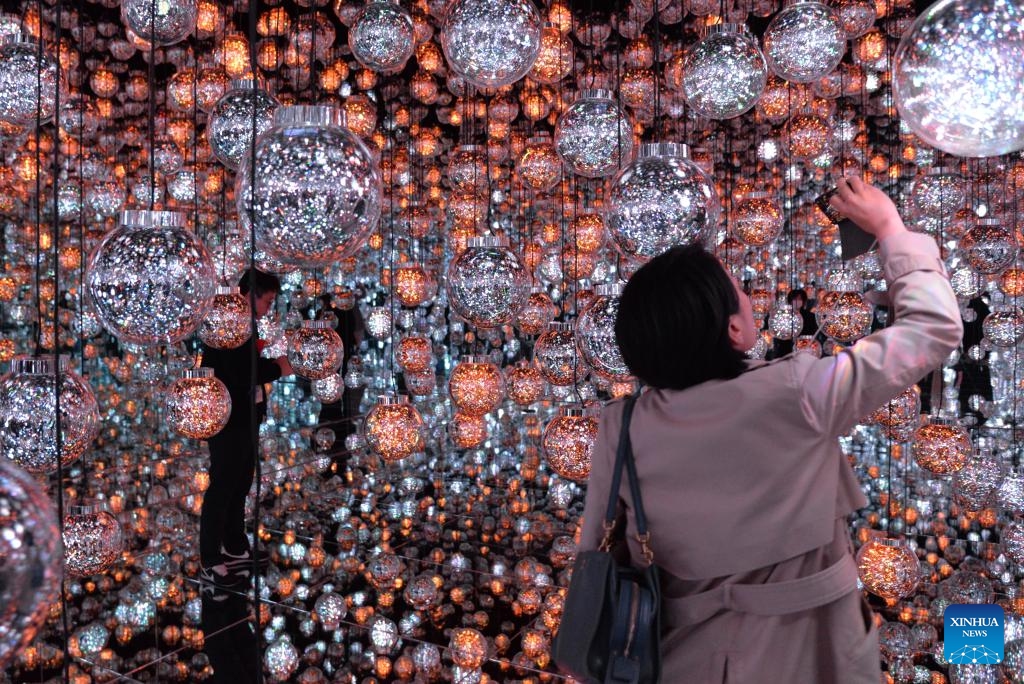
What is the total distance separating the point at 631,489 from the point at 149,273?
0.83m

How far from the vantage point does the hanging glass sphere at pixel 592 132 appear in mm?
2232

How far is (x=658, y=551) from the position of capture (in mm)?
1272

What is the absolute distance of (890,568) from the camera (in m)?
2.28

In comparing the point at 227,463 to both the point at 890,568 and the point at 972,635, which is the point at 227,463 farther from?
the point at 972,635

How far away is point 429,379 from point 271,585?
139cm

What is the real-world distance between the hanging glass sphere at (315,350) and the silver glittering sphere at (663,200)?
1767 millimetres

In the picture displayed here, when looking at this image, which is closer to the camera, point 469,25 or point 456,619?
point 469,25

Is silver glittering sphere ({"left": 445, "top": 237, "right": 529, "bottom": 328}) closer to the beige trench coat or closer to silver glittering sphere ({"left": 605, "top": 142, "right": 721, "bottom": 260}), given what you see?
silver glittering sphere ({"left": 605, "top": 142, "right": 721, "bottom": 260})

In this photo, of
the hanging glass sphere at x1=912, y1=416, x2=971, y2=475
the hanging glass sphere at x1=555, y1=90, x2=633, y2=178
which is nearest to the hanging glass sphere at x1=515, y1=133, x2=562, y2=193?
the hanging glass sphere at x1=555, y1=90, x2=633, y2=178

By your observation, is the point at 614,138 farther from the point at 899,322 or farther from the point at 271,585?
the point at 271,585

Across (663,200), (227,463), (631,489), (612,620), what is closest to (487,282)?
(663,200)

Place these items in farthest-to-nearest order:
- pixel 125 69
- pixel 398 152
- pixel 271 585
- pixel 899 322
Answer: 1. pixel 125 69
2. pixel 398 152
3. pixel 271 585
4. pixel 899 322

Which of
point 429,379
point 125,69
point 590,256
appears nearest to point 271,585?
point 429,379

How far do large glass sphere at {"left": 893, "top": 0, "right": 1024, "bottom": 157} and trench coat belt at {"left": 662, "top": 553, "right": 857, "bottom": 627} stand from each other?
2.01ft
